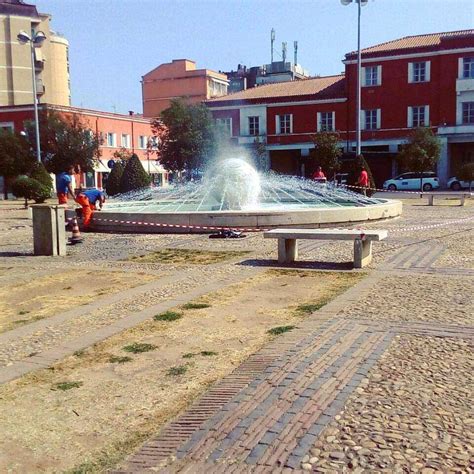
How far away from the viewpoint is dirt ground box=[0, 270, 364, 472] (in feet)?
11.9

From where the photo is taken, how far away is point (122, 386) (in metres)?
4.62

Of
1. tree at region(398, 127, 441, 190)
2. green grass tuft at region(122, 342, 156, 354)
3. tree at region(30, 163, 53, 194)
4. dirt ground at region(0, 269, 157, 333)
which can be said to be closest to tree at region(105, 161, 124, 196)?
tree at region(30, 163, 53, 194)

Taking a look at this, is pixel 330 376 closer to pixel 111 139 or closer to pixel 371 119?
pixel 371 119

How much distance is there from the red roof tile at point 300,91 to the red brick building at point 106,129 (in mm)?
10178

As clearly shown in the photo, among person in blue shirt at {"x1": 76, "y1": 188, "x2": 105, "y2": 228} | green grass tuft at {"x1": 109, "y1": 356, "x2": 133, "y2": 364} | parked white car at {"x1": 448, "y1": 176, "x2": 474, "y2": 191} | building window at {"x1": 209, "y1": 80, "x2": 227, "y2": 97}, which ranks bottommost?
green grass tuft at {"x1": 109, "y1": 356, "x2": 133, "y2": 364}

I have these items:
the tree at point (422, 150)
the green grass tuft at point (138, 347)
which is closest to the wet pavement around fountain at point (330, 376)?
the green grass tuft at point (138, 347)

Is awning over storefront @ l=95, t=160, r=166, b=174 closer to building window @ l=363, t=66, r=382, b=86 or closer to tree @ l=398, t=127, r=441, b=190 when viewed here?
building window @ l=363, t=66, r=382, b=86

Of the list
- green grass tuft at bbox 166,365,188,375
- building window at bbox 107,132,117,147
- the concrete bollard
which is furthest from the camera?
building window at bbox 107,132,117,147

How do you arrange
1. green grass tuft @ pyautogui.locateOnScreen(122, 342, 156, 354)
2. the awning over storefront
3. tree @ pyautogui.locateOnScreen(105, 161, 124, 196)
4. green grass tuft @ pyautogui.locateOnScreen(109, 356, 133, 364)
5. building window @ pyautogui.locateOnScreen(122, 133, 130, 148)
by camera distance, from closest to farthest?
green grass tuft @ pyautogui.locateOnScreen(109, 356, 133, 364), green grass tuft @ pyautogui.locateOnScreen(122, 342, 156, 354), tree @ pyautogui.locateOnScreen(105, 161, 124, 196), the awning over storefront, building window @ pyautogui.locateOnScreen(122, 133, 130, 148)

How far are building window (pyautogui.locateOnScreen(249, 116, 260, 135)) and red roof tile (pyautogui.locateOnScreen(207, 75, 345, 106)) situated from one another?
4.69ft

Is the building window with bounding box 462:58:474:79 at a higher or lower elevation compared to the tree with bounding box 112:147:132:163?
higher

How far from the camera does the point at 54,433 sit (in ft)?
12.6

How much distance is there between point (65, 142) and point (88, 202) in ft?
94.9

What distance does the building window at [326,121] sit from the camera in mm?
47406
